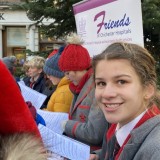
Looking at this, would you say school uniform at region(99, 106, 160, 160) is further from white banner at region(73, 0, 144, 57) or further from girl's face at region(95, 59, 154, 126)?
white banner at region(73, 0, 144, 57)

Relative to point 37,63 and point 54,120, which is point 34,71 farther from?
point 54,120

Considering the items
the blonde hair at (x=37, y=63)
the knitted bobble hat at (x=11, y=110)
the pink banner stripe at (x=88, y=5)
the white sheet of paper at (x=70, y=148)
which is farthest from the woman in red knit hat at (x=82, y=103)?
the blonde hair at (x=37, y=63)

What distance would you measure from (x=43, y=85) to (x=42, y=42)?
1336 centimetres

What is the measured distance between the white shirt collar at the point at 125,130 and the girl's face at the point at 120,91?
0.05 ft

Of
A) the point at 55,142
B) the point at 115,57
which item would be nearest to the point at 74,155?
the point at 55,142

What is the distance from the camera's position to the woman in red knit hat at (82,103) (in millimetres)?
2386

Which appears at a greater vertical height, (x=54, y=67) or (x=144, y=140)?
(x=54, y=67)

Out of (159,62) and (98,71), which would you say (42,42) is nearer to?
(159,62)

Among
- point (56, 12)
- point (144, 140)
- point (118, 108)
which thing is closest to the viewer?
point (144, 140)

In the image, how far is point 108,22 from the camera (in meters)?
3.20

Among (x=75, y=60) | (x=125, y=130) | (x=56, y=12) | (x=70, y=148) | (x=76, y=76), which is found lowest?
(x=70, y=148)

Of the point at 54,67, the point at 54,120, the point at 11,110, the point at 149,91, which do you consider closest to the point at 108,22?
the point at 54,67

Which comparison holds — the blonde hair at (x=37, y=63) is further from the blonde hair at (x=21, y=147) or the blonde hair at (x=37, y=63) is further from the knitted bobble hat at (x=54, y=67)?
the blonde hair at (x=21, y=147)

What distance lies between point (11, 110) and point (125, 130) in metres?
0.70
